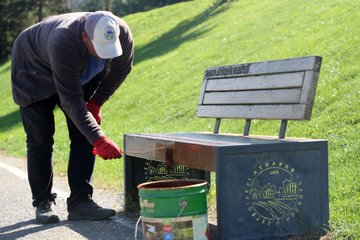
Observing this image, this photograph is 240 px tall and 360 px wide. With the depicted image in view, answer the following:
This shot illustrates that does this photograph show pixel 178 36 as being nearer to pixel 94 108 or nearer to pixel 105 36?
pixel 94 108

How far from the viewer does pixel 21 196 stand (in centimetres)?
727

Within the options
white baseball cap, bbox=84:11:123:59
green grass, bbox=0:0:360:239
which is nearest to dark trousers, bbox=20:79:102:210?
white baseball cap, bbox=84:11:123:59

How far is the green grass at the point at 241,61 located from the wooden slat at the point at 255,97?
81 centimetres

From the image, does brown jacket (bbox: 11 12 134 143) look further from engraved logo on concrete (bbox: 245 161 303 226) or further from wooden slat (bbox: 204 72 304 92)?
engraved logo on concrete (bbox: 245 161 303 226)

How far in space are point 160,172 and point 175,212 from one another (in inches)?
78.1

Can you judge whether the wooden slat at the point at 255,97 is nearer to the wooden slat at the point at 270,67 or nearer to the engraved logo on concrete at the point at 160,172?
the wooden slat at the point at 270,67

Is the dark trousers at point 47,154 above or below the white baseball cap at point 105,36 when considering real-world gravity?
below

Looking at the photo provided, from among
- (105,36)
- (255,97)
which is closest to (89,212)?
(105,36)

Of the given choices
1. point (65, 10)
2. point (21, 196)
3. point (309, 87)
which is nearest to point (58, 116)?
point (21, 196)

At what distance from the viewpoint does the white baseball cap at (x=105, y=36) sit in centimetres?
506

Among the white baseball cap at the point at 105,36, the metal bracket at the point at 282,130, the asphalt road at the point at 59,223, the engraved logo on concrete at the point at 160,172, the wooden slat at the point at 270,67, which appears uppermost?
the white baseball cap at the point at 105,36

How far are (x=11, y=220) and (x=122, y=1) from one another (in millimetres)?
62783

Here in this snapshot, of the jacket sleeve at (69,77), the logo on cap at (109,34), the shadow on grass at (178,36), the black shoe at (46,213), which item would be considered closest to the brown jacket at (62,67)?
the jacket sleeve at (69,77)

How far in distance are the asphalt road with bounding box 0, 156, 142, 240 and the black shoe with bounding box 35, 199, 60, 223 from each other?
0.05 m
